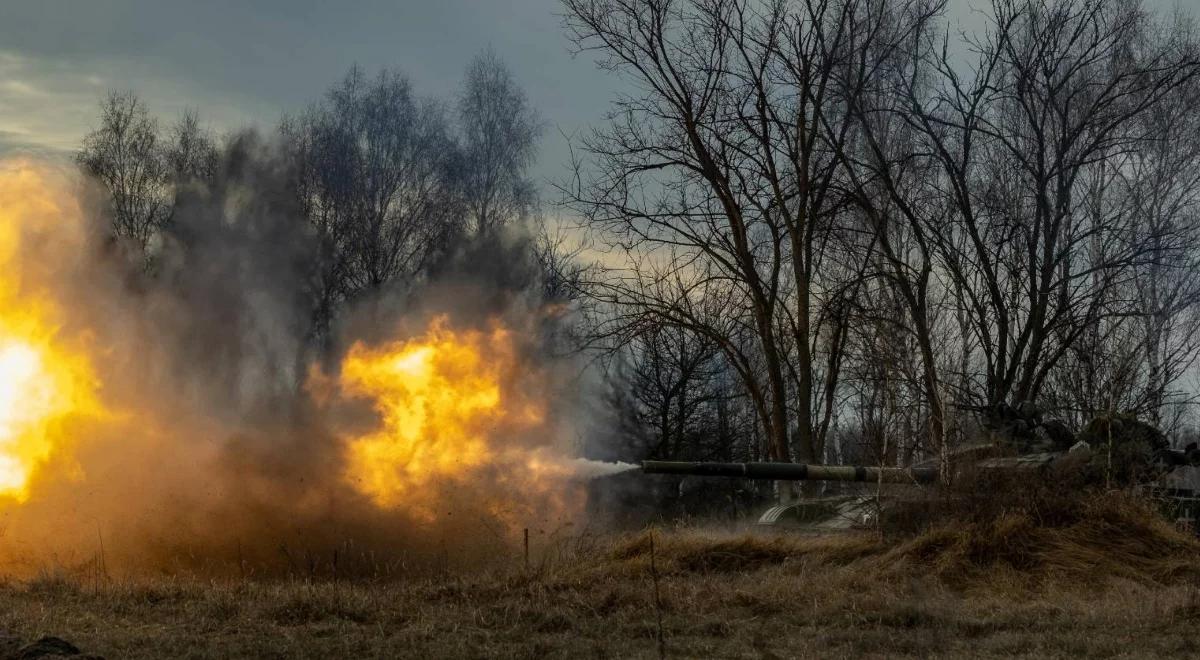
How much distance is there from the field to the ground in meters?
0.03

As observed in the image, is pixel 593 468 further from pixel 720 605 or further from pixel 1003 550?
pixel 720 605

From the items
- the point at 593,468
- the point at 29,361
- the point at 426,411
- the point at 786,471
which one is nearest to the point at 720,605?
the point at 786,471

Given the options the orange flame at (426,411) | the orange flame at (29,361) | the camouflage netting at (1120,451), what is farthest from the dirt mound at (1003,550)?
the orange flame at (29,361)

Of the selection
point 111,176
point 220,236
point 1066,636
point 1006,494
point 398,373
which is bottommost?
point 1066,636

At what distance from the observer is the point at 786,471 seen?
18234 mm

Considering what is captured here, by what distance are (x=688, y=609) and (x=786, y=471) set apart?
7.30 meters

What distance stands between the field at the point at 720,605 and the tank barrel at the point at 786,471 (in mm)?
1586

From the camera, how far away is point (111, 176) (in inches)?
1479

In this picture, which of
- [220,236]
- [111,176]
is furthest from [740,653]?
[111,176]

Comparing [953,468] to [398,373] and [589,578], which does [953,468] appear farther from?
[398,373]

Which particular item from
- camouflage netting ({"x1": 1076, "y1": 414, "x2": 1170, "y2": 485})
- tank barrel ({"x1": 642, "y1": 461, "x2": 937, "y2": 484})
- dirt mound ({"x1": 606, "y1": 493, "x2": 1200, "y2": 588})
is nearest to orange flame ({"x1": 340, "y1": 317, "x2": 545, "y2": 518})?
tank barrel ({"x1": 642, "y1": 461, "x2": 937, "y2": 484})

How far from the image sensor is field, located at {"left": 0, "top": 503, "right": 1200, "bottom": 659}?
952 cm

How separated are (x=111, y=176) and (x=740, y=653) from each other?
3344 cm

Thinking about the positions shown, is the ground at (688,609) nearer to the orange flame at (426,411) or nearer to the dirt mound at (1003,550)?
the dirt mound at (1003,550)
